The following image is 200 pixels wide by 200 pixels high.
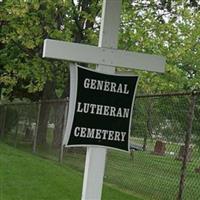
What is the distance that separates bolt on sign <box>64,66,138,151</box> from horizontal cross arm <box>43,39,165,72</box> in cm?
15

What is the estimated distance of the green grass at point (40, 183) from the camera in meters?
9.42

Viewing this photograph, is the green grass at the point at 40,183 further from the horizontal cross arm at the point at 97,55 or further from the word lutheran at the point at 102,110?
the horizontal cross arm at the point at 97,55

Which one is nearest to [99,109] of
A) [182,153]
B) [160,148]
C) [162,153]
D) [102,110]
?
[102,110]

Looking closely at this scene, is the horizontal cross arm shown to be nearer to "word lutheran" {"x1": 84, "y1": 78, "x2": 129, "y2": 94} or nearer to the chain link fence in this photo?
"word lutheran" {"x1": 84, "y1": 78, "x2": 129, "y2": 94}

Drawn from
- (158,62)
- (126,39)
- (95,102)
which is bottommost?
(95,102)

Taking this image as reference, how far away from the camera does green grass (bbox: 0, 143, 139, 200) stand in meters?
9.42

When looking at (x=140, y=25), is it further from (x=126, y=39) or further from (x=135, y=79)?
(x=135, y=79)

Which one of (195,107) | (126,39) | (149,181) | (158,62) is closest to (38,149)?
(126,39)

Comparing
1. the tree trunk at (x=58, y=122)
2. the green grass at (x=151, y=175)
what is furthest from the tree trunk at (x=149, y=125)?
the tree trunk at (x=58, y=122)

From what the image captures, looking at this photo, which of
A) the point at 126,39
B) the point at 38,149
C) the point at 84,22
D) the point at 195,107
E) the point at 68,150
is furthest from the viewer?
the point at 84,22

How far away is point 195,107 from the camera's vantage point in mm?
8789

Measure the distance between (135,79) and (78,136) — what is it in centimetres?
83

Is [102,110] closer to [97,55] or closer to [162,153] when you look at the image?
[97,55]

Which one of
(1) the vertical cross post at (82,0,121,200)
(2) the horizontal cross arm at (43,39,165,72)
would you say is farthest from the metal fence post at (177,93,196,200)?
(1) the vertical cross post at (82,0,121,200)
